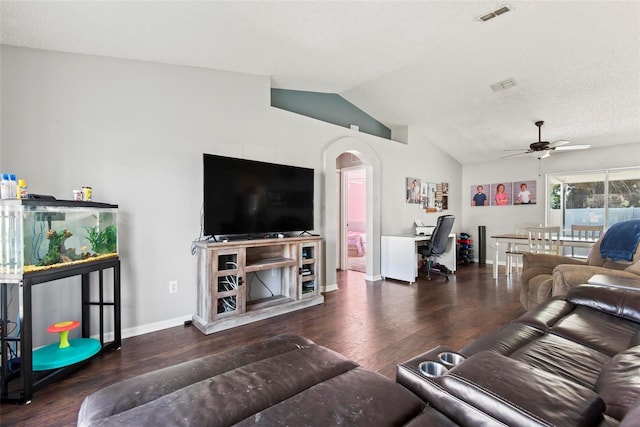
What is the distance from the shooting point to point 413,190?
5387 mm

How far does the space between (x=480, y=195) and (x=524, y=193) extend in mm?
819

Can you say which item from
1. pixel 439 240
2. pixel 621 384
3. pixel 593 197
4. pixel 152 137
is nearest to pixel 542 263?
pixel 439 240

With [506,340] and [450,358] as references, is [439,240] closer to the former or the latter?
[506,340]

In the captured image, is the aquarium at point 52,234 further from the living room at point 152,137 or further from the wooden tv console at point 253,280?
the wooden tv console at point 253,280

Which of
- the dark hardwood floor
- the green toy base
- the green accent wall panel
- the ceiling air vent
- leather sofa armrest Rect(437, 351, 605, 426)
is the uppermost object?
the ceiling air vent

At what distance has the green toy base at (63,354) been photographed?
184 cm

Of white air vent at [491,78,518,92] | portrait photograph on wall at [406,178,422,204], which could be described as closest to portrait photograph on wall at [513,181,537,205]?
portrait photograph on wall at [406,178,422,204]

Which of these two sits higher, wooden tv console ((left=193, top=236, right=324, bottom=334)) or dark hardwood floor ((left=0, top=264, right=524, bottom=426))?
wooden tv console ((left=193, top=236, right=324, bottom=334))

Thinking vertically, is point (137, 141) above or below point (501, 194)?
above

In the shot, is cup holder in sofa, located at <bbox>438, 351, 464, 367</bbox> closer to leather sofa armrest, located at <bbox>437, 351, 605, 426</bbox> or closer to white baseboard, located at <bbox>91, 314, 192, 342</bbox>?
leather sofa armrest, located at <bbox>437, 351, 605, 426</bbox>

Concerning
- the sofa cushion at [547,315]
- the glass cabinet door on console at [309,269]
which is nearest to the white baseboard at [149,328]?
the glass cabinet door on console at [309,269]

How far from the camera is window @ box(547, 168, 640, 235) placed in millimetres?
4809

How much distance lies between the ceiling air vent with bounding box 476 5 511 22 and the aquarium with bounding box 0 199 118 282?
3547 millimetres

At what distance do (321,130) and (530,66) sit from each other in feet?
8.27
